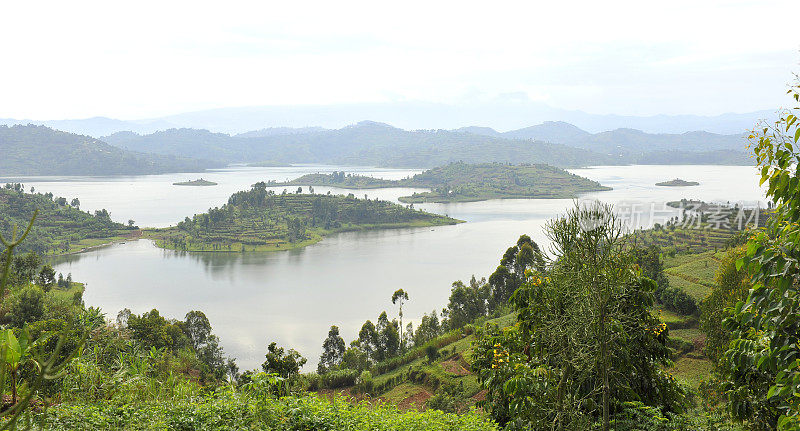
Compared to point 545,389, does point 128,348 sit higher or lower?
lower

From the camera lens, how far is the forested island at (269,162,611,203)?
83.1 m

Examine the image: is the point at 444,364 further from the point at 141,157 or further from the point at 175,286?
the point at 141,157

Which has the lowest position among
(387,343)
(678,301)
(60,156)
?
(387,343)

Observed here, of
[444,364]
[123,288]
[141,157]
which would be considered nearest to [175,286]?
[123,288]

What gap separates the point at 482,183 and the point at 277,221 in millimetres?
45777

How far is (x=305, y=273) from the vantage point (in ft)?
121

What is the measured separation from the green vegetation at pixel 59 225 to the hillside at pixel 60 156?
69162 millimetres

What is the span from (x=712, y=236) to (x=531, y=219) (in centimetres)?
2658

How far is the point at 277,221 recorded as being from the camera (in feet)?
184

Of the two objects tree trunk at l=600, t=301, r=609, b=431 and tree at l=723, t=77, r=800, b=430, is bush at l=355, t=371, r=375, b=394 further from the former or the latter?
tree at l=723, t=77, r=800, b=430

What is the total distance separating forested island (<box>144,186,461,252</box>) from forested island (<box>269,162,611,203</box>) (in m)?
17.3

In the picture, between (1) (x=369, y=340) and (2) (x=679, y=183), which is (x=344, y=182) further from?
(1) (x=369, y=340)

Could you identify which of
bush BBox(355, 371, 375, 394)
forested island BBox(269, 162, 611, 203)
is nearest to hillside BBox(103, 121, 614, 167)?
forested island BBox(269, 162, 611, 203)

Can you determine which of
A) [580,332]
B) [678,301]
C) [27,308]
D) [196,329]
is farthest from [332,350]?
[580,332]
